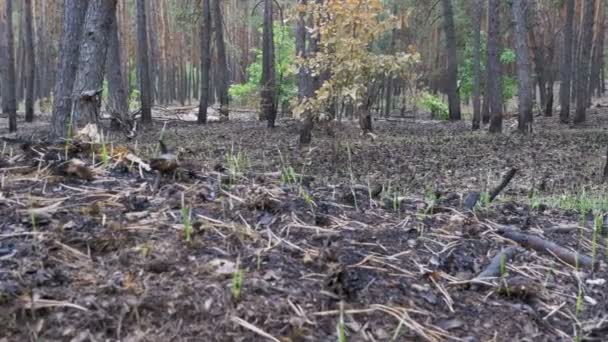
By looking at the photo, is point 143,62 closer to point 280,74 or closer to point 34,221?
point 280,74

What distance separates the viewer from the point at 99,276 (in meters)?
1.81

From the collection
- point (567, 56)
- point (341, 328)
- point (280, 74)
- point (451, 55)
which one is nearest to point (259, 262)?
point (341, 328)

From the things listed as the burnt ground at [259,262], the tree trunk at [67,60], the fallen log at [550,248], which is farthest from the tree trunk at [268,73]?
the fallen log at [550,248]

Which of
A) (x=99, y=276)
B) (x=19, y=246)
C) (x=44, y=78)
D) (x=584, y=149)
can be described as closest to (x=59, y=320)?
(x=99, y=276)

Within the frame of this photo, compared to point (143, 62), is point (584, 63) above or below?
below

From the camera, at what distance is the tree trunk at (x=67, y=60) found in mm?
7840

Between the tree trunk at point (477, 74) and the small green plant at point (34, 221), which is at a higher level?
the tree trunk at point (477, 74)

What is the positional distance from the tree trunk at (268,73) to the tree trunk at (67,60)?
8.26 meters

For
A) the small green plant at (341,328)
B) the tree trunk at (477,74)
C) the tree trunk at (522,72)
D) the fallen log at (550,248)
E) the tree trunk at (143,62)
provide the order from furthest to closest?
the tree trunk at (477,74) < the tree trunk at (143,62) < the tree trunk at (522,72) < the fallen log at (550,248) < the small green plant at (341,328)

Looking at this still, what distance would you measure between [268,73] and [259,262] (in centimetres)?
1590

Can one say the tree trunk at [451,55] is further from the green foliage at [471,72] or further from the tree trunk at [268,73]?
the tree trunk at [268,73]

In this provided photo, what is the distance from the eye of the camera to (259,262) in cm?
A: 197

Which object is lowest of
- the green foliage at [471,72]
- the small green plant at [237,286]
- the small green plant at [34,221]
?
the small green plant at [237,286]

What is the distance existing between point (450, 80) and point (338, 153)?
1222cm
